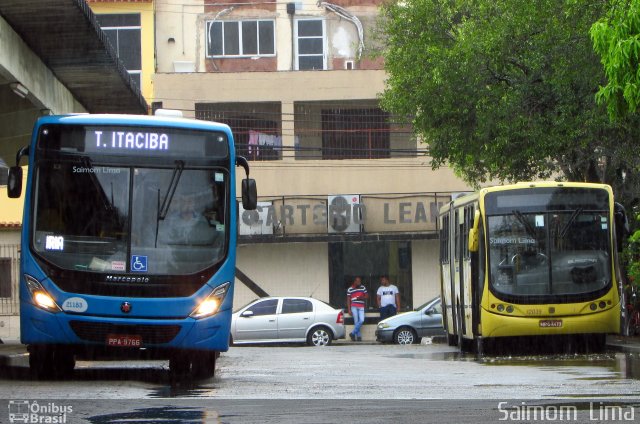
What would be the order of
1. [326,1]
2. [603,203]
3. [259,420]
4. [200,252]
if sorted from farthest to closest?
[326,1] < [603,203] < [200,252] < [259,420]

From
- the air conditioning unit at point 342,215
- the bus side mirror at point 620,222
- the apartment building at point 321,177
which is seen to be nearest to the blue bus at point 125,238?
the bus side mirror at point 620,222

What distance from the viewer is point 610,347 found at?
75.9ft

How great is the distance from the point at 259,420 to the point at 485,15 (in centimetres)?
1805

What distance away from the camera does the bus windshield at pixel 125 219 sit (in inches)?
558

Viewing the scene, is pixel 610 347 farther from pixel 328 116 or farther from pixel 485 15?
pixel 328 116

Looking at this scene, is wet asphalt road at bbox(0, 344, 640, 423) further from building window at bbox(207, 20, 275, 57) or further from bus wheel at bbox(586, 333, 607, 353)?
building window at bbox(207, 20, 275, 57)

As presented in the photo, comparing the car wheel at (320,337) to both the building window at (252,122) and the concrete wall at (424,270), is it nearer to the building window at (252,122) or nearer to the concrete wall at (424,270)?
the concrete wall at (424,270)

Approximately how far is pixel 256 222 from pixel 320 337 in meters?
7.22

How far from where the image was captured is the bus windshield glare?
14.2 metres

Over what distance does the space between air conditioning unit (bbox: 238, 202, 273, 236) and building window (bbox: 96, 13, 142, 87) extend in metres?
6.37

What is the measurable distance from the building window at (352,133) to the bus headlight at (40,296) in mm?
28510

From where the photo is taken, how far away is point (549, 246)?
21.8 m

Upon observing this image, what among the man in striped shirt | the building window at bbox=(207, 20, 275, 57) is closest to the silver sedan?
the man in striped shirt

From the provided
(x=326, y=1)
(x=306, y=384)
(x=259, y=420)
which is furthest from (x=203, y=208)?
(x=326, y=1)
